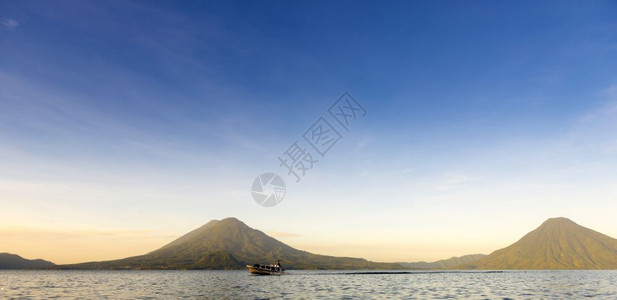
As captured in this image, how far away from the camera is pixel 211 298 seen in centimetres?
8262

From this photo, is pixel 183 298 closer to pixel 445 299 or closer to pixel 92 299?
pixel 92 299

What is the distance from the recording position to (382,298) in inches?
3221

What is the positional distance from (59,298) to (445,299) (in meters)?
81.6

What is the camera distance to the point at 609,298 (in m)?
83.9

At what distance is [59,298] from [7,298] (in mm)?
9746

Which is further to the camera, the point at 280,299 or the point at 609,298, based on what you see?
the point at 609,298

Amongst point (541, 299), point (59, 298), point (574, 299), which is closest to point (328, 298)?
point (541, 299)

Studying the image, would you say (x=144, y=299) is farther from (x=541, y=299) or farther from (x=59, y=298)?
(x=541, y=299)

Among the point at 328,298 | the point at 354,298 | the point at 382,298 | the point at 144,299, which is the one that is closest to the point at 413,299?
the point at 382,298

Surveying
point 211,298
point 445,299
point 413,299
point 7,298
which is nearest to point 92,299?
point 7,298

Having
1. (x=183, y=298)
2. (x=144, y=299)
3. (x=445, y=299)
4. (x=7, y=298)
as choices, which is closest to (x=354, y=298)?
(x=445, y=299)

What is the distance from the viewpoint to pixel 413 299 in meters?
81.0

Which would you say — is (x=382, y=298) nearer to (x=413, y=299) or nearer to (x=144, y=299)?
(x=413, y=299)

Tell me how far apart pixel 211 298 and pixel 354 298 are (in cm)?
3011
